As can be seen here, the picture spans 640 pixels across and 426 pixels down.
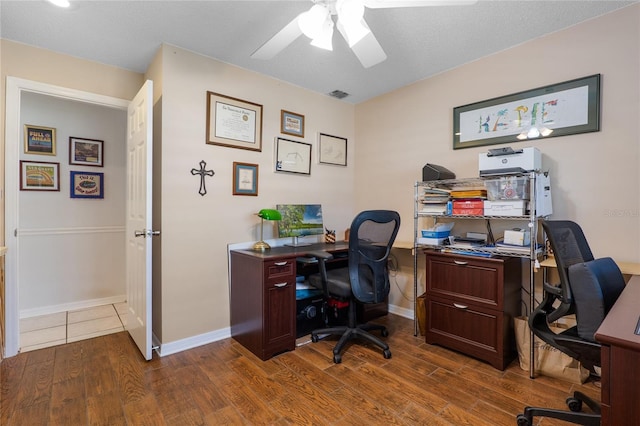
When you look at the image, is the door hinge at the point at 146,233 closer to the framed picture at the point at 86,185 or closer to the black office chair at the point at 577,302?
the framed picture at the point at 86,185

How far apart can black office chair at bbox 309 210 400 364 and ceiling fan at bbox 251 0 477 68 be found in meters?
1.08

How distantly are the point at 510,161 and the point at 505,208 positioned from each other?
0.33 m

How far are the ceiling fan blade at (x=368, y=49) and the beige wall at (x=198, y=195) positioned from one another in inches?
52.5

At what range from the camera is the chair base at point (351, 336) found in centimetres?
228

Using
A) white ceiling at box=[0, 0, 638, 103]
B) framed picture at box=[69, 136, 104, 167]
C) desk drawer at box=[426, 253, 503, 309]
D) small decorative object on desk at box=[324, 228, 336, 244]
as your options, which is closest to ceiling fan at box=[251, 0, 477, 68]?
white ceiling at box=[0, 0, 638, 103]

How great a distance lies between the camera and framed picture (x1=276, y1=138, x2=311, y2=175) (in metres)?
3.06

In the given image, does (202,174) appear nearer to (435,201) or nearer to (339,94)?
(339,94)

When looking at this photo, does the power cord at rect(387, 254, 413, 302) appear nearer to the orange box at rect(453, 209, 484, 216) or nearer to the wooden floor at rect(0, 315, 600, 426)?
the wooden floor at rect(0, 315, 600, 426)

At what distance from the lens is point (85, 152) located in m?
3.46

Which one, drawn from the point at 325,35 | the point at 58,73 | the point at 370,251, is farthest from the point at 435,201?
the point at 58,73

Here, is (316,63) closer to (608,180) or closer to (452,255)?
(452,255)

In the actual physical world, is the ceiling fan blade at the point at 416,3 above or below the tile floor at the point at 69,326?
above

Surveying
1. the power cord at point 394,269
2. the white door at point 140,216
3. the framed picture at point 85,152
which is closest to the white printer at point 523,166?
the power cord at point 394,269

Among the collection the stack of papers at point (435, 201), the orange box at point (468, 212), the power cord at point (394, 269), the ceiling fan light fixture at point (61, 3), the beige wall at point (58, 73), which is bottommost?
the power cord at point (394, 269)
